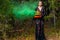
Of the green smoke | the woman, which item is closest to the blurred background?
the green smoke

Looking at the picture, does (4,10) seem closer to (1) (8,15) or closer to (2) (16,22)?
(1) (8,15)

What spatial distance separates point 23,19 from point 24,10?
0.68 meters

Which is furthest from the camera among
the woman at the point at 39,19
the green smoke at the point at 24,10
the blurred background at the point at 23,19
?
the green smoke at the point at 24,10

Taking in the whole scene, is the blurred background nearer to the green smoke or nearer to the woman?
the green smoke

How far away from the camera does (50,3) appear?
753 cm

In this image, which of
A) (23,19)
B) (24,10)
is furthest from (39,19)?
(23,19)

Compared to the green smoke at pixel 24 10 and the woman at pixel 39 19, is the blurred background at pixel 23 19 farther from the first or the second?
the woman at pixel 39 19

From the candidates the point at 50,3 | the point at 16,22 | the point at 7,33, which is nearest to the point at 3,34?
the point at 7,33

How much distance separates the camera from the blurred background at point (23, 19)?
22.8 feet

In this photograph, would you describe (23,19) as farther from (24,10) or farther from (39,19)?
(39,19)

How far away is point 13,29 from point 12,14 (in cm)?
95

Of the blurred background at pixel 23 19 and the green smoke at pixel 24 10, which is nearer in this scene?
the blurred background at pixel 23 19

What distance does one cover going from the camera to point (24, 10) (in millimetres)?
7238

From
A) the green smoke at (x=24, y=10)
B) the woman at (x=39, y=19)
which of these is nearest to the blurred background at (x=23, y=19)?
the green smoke at (x=24, y=10)
